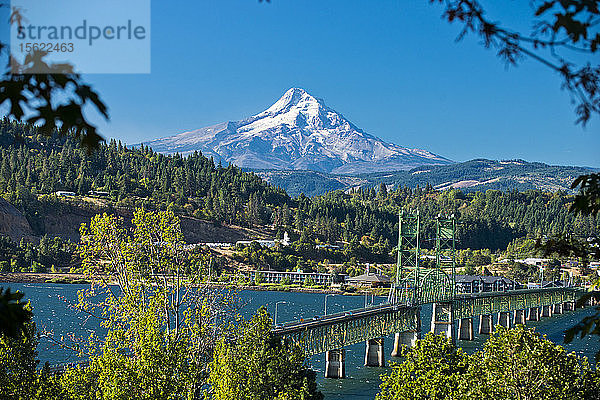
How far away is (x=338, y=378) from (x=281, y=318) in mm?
28449

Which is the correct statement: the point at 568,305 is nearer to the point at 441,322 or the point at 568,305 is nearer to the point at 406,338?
the point at 441,322

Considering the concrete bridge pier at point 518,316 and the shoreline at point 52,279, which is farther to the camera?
the shoreline at point 52,279

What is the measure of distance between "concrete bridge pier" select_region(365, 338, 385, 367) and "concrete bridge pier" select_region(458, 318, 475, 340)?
1992 cm

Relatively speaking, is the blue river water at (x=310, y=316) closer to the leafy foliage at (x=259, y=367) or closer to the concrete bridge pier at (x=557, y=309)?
the leafy foliage at (x=259, y=367)

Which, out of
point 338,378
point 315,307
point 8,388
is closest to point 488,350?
point 8,388

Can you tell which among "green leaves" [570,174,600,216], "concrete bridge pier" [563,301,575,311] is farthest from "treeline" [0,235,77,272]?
"green leaves" [570,174,600,216]

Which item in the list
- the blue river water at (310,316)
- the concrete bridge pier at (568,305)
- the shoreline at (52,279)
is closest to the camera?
the blue river water at (310,316)

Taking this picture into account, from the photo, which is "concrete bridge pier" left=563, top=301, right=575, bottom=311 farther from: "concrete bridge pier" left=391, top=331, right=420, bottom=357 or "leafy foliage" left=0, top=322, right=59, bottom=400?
"leafy foliage" left=0, top=322, right=59, bottom=400

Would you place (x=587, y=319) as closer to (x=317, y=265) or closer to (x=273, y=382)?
(x=273, y=382)

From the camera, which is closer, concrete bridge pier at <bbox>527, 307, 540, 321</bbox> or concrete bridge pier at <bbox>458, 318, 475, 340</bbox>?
concrete bridge pier at <bbox>458, 318, 475, 340</bbox>

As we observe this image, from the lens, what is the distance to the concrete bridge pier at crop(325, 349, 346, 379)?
43594 millimetres

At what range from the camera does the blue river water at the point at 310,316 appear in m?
40.0

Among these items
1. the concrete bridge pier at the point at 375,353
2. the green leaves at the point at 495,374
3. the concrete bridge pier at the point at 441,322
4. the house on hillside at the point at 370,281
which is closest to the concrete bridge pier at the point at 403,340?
the concrete bridge pier at the point at 441,322

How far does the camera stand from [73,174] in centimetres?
16238
